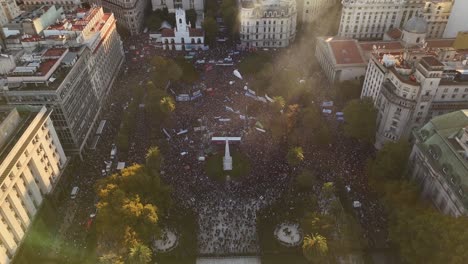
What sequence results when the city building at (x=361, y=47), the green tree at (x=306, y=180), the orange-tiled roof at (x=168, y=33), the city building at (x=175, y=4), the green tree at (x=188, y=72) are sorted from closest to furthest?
the green tree at (x=306, y=180) < the city building at (x=361, y=47) < the green tree at (x=188, y=72) < the orange-tiled roof at (x=168, y=33) < the city building at (x=175, y=4)

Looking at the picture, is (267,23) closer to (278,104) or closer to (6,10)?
(278,104)

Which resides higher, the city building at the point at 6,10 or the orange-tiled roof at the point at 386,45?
the city building at the point at 6,10

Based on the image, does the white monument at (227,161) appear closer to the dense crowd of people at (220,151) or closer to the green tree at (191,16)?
the dense crowd of people at (220,151)

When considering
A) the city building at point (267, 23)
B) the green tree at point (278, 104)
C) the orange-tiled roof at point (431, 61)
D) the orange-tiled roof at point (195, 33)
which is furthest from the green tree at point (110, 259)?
the city building at point (267, 23)

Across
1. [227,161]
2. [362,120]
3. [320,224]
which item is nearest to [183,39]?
[227,161]

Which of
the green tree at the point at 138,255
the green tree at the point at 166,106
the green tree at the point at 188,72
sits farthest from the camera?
the green tree at the point at 188,72

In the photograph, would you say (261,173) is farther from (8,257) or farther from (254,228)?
(8,257)

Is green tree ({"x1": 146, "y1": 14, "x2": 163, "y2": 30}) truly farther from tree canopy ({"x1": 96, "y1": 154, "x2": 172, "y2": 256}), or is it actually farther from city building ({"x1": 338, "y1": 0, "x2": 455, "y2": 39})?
tree canopy ({"x1": 96, "y1": 154, "x2": 172, "y2": 256})

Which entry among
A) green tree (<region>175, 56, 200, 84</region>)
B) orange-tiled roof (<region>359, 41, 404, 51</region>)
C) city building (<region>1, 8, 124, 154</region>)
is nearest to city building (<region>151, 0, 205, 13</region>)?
city building (<region>1, 8, 124, 154</region>)
